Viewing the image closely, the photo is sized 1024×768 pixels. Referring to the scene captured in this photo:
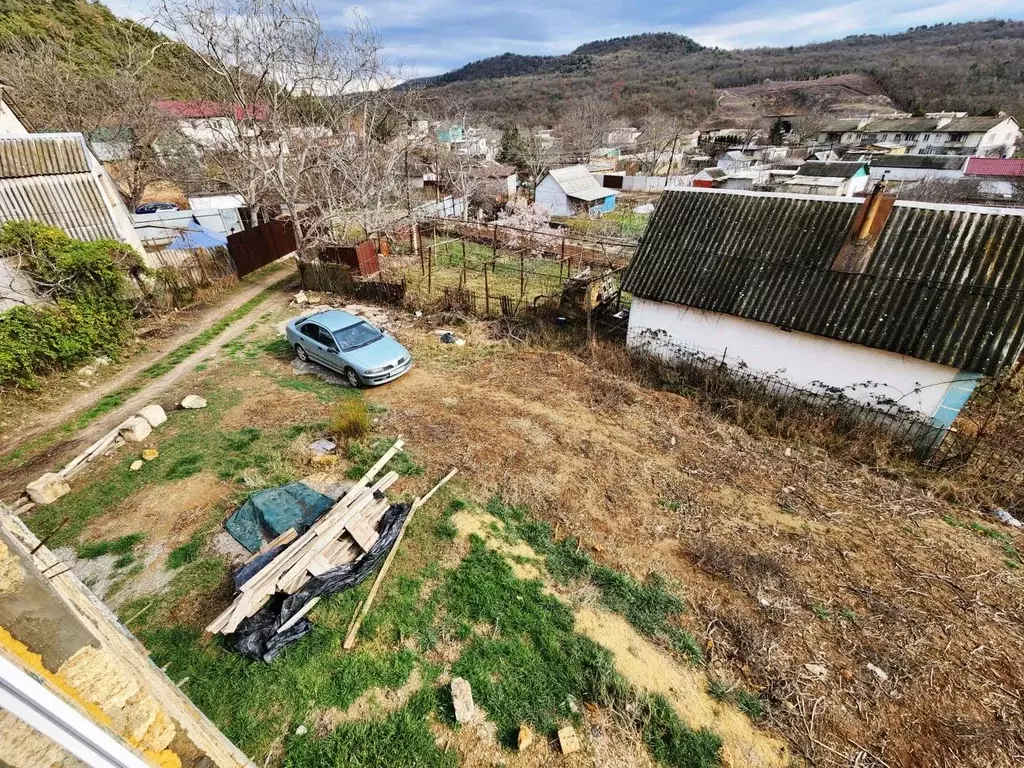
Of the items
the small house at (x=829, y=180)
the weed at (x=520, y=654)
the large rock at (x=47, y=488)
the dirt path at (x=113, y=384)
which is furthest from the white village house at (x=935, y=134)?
the large rock at (x=47, y=488)

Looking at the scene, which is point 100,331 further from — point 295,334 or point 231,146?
point 231,146

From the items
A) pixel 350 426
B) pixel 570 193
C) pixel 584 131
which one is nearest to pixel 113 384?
pixel 350 426

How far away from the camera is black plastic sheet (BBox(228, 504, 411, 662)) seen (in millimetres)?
5414

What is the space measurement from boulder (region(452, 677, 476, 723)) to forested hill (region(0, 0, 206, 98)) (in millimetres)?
32076

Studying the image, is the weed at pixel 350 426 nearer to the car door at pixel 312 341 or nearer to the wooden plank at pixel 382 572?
the wooden plank at pixel 382 572

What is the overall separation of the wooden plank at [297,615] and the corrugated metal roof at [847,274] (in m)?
11.6

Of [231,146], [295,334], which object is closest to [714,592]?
[295,334]

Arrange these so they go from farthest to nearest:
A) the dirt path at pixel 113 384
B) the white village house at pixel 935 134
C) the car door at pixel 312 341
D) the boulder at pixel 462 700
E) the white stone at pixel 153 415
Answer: the white village house at pixel 935 134, the car door at pixel 312 341, the dirt path at pixel 113 384, the white stone at pixel 153 415, the boulder at pixel 462 700

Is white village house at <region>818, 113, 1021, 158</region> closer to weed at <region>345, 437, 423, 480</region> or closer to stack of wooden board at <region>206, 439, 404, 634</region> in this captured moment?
weed at <region>345, 437, 423, 480</region>

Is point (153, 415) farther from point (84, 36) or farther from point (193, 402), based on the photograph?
point (84, 36)

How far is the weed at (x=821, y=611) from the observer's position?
20.8ft

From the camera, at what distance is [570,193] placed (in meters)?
39.1

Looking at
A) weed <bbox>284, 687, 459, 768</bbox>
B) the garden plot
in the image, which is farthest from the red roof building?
weed <bbox>284, 687, 459, 768</bbox>

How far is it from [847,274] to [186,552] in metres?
15.2
